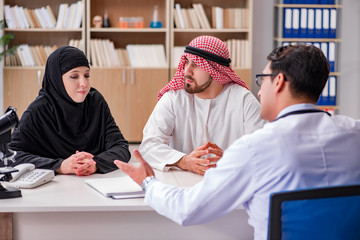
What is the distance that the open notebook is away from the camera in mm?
1829

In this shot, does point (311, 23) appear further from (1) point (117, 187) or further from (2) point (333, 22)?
(1) point (117, 187)

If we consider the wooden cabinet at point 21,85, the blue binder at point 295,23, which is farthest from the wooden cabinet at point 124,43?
the blue binder at point 295,23

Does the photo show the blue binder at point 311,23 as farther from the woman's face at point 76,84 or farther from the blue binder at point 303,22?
the woman's face at point 76,84

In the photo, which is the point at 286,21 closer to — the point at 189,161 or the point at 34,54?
the point at 34,54

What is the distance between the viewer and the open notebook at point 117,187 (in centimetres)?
183

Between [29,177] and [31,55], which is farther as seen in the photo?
[31,55]

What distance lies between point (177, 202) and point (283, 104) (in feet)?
1.41

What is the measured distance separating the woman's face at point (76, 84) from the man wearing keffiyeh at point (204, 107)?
1.31 ft

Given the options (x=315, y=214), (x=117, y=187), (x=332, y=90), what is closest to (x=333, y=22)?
(x=332, y=90)

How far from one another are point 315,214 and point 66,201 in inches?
38.0

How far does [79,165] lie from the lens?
216 centimetres

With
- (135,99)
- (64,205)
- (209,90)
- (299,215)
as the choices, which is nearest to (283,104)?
(299,215)

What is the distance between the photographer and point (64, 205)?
173 centimetres

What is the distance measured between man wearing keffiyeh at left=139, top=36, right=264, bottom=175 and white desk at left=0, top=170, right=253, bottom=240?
81 centimetres
